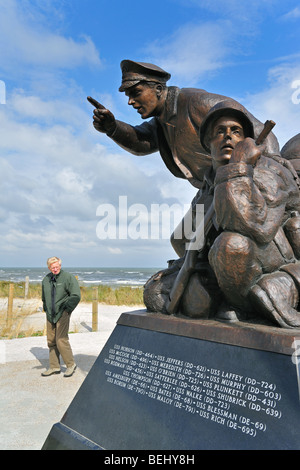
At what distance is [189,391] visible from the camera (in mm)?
1979

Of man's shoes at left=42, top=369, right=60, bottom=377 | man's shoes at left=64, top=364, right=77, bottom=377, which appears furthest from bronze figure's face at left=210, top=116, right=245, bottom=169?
man's shoes at left=42, top=369, right=60, bottom=377

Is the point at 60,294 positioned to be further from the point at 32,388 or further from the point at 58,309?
the point at 32,388

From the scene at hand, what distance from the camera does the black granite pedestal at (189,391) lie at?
1.71 meters

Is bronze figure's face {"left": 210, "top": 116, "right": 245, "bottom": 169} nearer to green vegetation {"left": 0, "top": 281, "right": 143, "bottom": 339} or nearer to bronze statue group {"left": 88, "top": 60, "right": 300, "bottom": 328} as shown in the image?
bronze statue group {"left": 88, "top": 60, "right": 300, "bottom": 328}

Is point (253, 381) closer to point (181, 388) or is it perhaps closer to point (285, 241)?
point (181, 388)

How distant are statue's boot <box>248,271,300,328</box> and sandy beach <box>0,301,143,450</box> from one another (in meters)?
2.00

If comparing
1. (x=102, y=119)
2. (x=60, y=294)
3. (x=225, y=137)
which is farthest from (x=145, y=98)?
(x=60, y=294)

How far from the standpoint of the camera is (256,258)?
2.17 meters

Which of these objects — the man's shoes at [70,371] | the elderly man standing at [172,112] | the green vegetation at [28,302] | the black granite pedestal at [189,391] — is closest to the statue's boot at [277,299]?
the black granite pedestal at [189,391]

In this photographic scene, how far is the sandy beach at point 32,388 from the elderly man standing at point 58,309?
0.71ft

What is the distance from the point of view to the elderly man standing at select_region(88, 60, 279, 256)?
3.15m

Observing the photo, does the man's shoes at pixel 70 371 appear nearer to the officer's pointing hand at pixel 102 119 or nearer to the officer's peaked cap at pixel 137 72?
the officer's pointing hand at pixel 102 119
